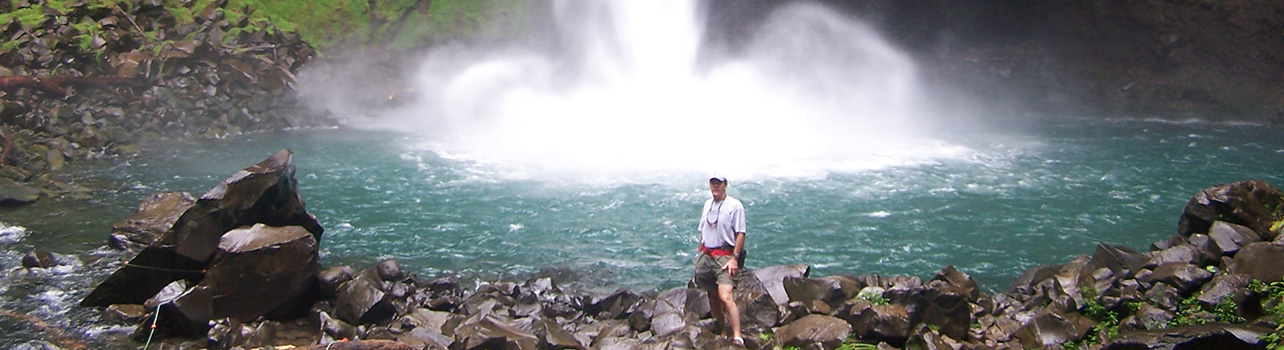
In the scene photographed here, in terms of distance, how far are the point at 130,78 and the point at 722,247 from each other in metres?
23.7

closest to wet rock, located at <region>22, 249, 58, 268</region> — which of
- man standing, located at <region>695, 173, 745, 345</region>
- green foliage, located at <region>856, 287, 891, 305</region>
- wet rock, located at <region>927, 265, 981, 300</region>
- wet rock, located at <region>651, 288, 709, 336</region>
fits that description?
wet rock, located at <region>651, 288, 709, 336</region>

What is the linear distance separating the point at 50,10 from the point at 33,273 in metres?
18.8

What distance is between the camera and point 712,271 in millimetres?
9766

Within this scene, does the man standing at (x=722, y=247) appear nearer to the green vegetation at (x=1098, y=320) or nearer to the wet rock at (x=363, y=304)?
the green vegetation at (x=1098, y=320)

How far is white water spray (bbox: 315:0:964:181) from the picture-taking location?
23.9 metres

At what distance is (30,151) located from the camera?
2089 cm

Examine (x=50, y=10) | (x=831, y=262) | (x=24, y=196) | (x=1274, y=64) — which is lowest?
(x=831, y=262)

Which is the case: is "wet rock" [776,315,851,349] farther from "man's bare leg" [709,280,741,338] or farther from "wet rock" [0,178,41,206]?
"wet rock" [0,178,41,206]

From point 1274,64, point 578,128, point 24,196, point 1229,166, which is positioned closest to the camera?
point 24,196

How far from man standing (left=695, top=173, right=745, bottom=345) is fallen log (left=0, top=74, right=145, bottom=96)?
22.3 metres

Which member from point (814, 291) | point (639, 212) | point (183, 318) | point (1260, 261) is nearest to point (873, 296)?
point (814, 291)

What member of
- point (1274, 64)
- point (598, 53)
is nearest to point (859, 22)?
point (598, 53)

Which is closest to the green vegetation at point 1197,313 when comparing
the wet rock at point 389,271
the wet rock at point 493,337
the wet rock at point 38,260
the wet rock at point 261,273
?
the wet rock at point 493,337

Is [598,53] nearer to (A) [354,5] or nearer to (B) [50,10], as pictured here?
(A) [354,5]
